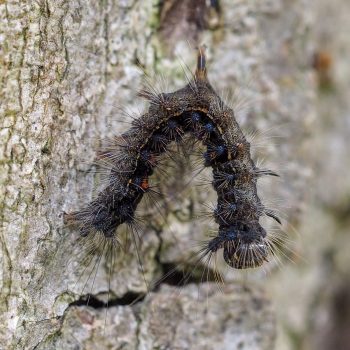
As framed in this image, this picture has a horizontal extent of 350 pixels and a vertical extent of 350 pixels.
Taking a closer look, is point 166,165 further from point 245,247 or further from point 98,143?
point 245,247

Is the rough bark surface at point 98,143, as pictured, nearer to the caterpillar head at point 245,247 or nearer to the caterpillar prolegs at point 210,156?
the caterpillar prolegs at point 210,156

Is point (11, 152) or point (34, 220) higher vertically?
point (11, 152)

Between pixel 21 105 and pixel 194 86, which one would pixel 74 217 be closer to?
pixel 21 105

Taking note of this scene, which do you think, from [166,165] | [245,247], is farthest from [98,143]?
[245,247]

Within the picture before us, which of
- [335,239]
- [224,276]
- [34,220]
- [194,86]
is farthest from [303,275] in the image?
[34,220]

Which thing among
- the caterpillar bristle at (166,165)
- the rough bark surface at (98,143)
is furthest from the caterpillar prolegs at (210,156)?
the rough bark surface at (98,143)

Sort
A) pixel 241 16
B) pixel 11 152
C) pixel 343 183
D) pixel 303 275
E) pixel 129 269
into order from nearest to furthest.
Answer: pixel 11 152 < pixel 129 269 < pixel 241 16 < pixel 303 275 < pixel 343 183

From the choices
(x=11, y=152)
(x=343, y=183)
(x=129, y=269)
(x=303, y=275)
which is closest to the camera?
(x=11, y=152)
